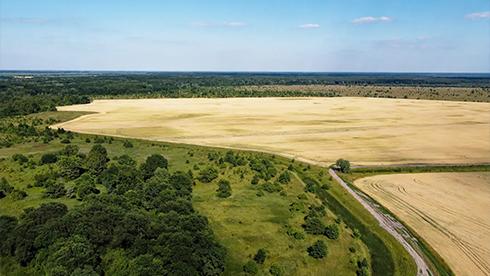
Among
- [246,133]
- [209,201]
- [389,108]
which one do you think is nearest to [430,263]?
[209,201]

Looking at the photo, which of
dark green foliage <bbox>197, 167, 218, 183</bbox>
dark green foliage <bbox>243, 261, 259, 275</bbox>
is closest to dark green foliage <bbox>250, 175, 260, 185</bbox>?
dark green foliage <bbox>197, 167, 218, 183</bbox>

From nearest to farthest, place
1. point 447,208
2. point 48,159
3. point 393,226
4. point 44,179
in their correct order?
point 393,226 < point 447,208 < point 44,179 < point 48,159

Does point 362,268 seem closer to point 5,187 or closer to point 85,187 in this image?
point 85,187

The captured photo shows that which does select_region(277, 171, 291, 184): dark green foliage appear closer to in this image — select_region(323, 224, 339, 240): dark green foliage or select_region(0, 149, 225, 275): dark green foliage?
select_region(323, 224, 339, 240): dark green foliage

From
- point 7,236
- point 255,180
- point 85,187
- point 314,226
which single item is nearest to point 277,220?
point 314,226

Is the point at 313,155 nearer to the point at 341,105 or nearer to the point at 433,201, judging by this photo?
the point at 433,201

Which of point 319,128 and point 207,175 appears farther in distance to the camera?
point 319,128
